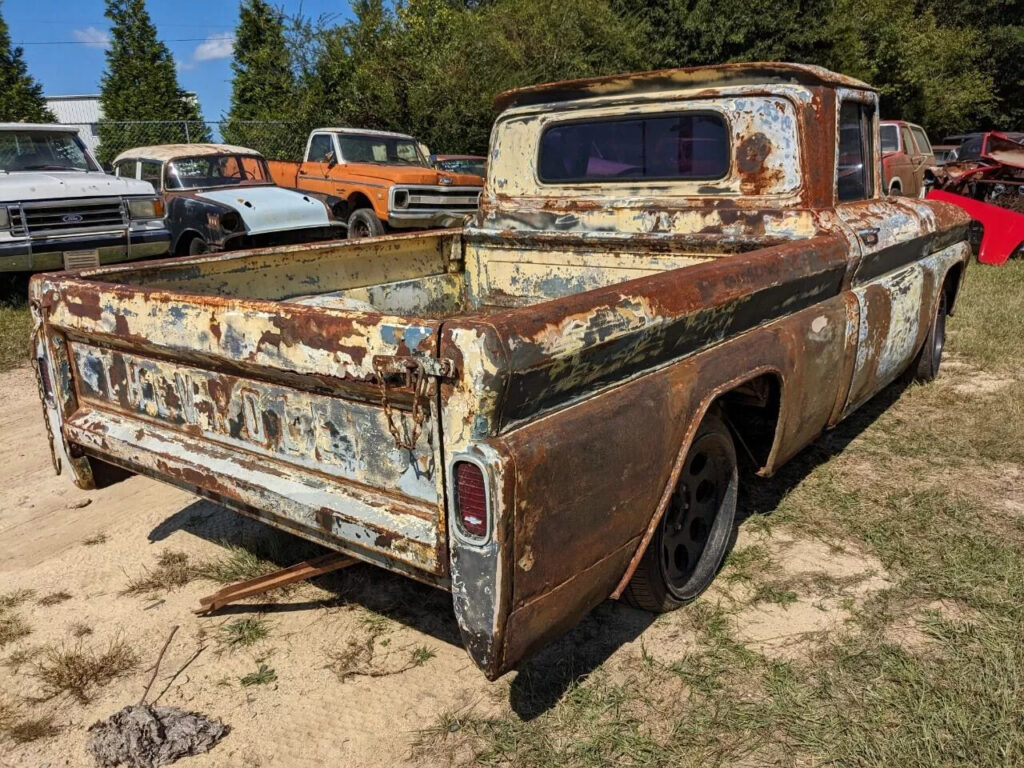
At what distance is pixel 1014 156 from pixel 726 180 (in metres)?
10.2

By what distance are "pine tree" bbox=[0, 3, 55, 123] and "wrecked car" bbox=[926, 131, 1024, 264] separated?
19802mm

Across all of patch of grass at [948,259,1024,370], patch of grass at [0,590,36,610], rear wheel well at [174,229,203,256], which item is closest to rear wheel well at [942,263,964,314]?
patch of grass at [948,259,1024,370]

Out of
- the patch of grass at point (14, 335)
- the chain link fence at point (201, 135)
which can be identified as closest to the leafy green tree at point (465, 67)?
the chain link fence at point (201, 135)

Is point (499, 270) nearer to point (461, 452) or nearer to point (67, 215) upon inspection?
point (461, 452)

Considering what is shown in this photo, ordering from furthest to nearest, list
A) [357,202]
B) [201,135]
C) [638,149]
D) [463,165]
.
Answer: [201,135] < [463,165] < [357,202] < [638,149]

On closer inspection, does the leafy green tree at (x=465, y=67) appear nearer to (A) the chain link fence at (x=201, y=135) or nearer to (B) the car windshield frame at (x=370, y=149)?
(A) the chain link fence at (x=201, y=135)

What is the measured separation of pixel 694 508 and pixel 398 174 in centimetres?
879

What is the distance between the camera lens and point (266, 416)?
7.54ft

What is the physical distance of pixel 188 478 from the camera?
8.16ft

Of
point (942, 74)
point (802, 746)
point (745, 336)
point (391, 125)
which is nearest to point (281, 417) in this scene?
point (745, 336)

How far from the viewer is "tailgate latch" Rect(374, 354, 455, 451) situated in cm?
179

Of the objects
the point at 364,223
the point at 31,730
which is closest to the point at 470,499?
the point at 31,730

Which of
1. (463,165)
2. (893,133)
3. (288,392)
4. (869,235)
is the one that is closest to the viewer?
(288,392)

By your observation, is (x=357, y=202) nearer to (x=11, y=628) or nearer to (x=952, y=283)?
(x=952, y=283)
